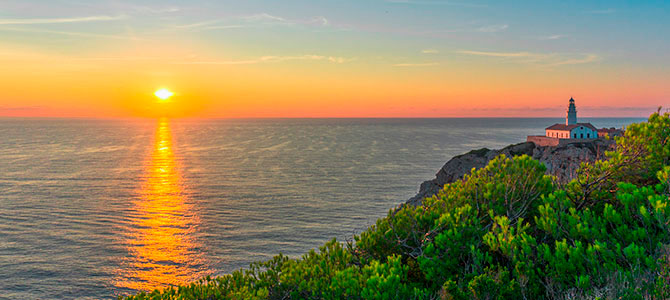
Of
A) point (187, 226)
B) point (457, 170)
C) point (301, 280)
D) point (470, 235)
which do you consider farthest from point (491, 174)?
point (187, 226)

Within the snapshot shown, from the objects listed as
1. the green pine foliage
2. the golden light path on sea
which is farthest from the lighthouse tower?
the green pine foliage

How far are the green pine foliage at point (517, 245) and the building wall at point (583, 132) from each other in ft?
265

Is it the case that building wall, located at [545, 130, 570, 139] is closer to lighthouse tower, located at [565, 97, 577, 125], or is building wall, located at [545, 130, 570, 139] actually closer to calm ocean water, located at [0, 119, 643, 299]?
lighthouse tower, located at [565, 97, 577, 125]

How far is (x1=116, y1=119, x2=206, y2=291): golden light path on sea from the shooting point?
34.3 meters

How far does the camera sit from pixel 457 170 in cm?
4138

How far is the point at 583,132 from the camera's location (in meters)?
88.2

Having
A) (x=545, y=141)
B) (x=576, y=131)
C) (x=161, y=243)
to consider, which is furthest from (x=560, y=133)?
(x=161, y=243)

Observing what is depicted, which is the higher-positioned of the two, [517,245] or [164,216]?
[517,245]

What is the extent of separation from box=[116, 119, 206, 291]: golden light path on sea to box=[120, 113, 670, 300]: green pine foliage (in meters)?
21.4

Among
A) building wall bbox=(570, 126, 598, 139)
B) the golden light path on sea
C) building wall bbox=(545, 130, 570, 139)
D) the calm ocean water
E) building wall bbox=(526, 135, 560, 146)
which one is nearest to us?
the golden light path on sea

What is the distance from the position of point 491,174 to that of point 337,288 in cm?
705

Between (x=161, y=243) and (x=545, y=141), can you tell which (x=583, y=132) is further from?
(x=161, y=243)

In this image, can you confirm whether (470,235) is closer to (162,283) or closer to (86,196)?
(162,283)

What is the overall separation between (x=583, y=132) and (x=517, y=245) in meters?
88.7
